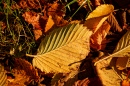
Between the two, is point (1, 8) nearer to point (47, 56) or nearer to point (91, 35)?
point (47, 56)

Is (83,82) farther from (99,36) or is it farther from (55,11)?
(55,11)

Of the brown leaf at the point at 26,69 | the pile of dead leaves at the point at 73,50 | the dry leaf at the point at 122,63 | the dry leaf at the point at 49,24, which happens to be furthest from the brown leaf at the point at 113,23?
the brown leaf at the point at 26,69

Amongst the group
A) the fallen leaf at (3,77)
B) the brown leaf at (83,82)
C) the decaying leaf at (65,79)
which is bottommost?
the brown leaf at (83,82)

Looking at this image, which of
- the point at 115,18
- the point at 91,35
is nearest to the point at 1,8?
the point at 91,35

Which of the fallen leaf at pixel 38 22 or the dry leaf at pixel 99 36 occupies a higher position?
the fallen leaf at pixel 38 22

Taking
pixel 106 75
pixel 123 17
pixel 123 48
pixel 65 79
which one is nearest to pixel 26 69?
pixel 65 79

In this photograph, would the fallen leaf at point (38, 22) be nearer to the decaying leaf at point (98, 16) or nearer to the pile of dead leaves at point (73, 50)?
the pile of dead leaves at point (73, 50)

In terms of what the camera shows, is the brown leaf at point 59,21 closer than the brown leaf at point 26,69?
No
